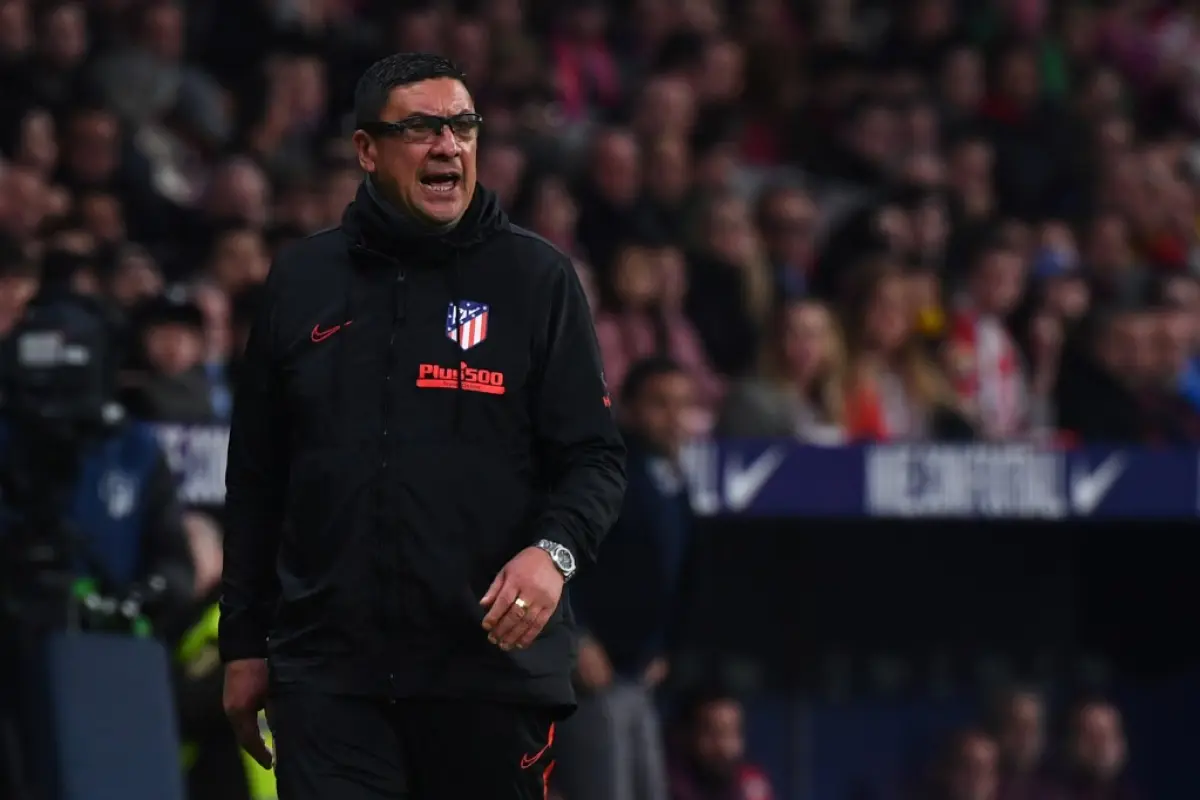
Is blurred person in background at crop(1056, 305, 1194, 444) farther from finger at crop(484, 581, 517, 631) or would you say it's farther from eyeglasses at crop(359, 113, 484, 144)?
finger at crop(484, 581, 517, 631)

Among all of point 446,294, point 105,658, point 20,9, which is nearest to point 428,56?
point 446,294

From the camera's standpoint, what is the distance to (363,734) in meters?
4.21

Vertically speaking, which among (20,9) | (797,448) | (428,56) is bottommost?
(797,448)

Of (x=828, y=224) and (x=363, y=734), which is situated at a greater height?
(x=828, y=224)

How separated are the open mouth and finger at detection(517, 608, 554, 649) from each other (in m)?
0.75

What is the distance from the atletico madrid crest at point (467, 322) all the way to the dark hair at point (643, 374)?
4.54 m

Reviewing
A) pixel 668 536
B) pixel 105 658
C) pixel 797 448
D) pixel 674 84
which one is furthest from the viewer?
pixel 674 84

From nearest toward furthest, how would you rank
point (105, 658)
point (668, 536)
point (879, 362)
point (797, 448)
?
point (105, 658)
point (668, 536)
point (797, 448)
point (879, 362)

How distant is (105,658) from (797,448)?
3.67m

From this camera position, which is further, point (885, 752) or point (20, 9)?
point (885, 752)

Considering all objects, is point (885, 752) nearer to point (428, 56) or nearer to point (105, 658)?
point (105, 658)

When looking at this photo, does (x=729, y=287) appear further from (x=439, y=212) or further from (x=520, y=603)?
(x=520, y=603)

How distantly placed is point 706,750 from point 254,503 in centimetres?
582

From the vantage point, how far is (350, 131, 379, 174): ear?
432 cm
